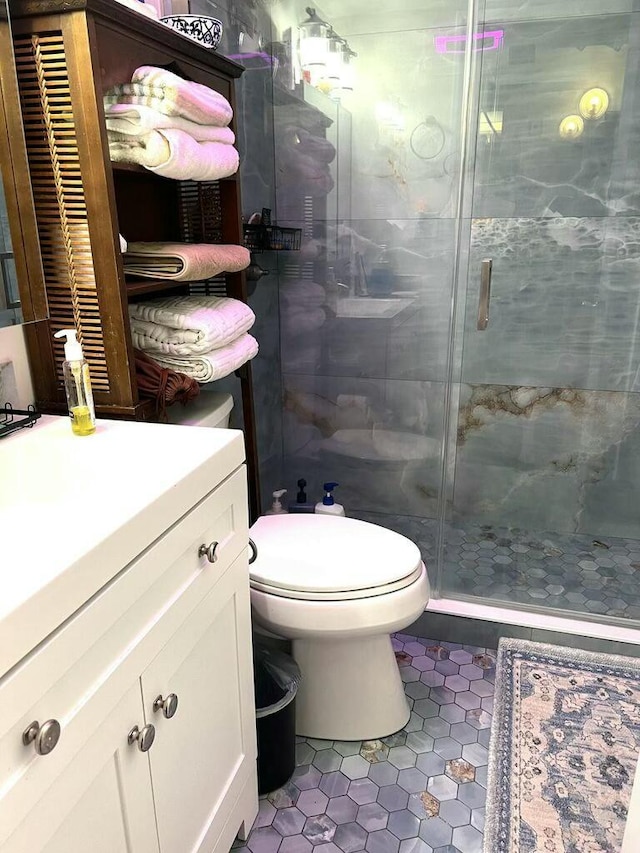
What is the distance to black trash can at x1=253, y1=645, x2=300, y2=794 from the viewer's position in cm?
145

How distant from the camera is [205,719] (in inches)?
43.4

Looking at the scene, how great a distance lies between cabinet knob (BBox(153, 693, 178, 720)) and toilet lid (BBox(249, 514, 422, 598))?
539mm

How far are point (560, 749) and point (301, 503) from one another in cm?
119

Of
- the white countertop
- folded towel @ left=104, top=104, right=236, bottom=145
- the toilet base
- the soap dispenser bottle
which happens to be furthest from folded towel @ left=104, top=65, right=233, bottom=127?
the soap dispenser bottle

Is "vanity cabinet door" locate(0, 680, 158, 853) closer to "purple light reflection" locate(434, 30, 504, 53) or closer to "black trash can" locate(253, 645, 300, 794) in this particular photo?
"black trash can" locate(253, 645, 300, 794)

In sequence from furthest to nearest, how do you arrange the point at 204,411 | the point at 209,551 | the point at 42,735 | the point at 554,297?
1. the point at 554,297
2. the point at 204,411
3. the point at 209,551
4. the point at 42,735

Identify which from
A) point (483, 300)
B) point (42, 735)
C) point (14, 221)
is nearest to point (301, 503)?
point (483, 300)

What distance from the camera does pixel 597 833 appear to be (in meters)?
1.38

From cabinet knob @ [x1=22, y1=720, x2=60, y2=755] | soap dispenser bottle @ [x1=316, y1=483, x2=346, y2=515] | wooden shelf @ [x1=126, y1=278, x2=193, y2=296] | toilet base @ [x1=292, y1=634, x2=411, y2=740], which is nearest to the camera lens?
cabinet knob @ [x1=22, y1=720, x2=60, y2=755]

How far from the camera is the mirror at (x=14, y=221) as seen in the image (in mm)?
1151

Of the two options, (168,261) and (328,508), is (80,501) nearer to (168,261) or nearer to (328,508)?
(168,261)

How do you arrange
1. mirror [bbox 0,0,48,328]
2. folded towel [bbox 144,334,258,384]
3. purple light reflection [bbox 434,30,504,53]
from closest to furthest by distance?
mirror [bbox 0,0,48,328], folded towel [bbox 144,334,258,384], purple light reflection [bbox 434,30,504,53]

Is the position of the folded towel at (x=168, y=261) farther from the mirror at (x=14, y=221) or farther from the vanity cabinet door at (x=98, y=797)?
the vanity cabinet door at (x=98, y=797)

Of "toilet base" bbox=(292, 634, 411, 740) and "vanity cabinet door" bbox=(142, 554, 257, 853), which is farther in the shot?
"toilet base" bbox=(292, 634, 411, 740)
